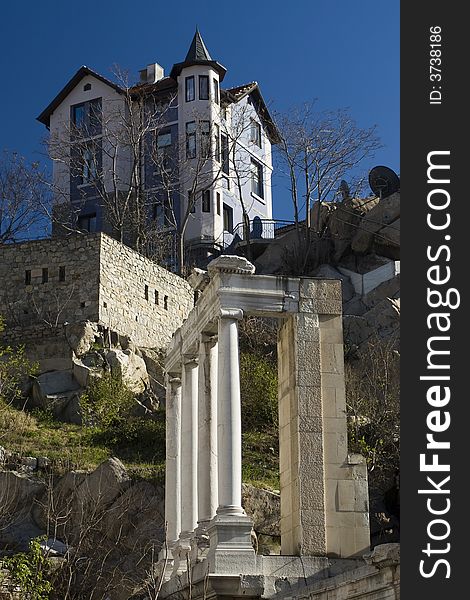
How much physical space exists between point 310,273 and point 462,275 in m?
36.1

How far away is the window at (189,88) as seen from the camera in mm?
55719

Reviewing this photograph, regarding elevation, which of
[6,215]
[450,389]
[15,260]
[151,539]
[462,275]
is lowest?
[151,539]

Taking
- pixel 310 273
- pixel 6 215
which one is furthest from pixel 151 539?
pixel 6 215

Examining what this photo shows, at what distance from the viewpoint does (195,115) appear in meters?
54.9

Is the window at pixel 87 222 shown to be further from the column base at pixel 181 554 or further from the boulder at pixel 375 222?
the column base at pixel 181 554

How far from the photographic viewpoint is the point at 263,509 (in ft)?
92.7

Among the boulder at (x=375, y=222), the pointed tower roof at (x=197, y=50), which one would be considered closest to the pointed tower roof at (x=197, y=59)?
the pointed tower roof at (x=197, y=50)

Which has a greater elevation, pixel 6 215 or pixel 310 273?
pixel 6 215

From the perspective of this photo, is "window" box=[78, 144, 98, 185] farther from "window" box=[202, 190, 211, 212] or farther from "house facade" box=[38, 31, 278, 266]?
"window" box=[202, 190, 211, 212]

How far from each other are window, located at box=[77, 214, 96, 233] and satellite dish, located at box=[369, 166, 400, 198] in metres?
13.8

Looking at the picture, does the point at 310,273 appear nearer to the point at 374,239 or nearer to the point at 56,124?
the point at 374,239

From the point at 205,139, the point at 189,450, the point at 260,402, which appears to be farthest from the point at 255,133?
the point at 189,450

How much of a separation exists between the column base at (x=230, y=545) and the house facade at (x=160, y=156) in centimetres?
3036

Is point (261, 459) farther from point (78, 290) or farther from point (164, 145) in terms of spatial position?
point (164, 145)
